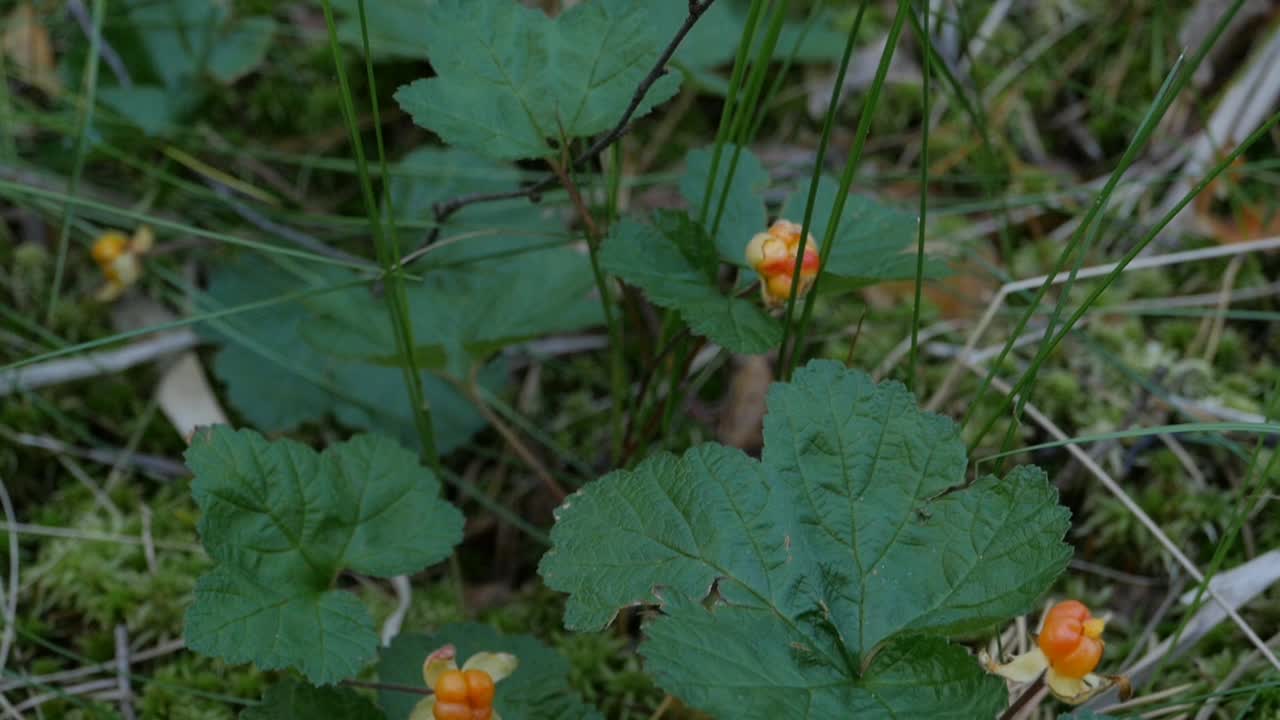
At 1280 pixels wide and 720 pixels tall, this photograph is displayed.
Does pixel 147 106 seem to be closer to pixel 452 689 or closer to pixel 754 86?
pixel 754 86

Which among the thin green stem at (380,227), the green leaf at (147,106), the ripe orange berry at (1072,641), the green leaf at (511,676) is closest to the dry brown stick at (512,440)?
the thin green stem at (380,227)

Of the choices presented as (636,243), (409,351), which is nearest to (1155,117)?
(636,243)

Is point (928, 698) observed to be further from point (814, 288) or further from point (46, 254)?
point (46, 254)

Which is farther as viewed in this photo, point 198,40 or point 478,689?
point 198,40

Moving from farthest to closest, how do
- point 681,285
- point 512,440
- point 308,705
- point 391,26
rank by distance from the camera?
point 391,26 < point 512,440 < point 681,285 < point 308,705

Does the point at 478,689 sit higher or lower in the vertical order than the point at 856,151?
lower

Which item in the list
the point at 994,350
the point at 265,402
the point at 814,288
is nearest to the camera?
the point at 814,288

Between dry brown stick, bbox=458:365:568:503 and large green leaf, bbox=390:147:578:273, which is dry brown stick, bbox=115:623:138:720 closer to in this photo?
dry brown stick, bbox=458:365:568:503

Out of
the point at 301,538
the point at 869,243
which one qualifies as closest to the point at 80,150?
the point at 301,538
